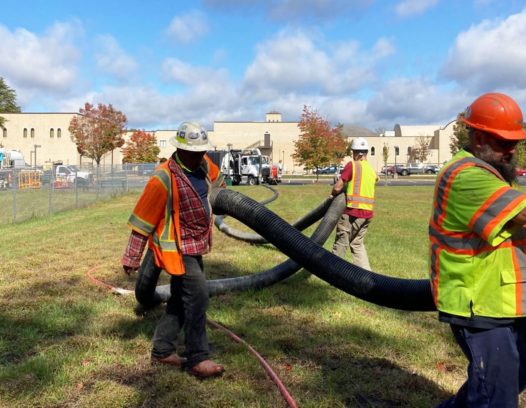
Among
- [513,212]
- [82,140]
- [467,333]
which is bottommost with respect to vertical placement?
[467,333]

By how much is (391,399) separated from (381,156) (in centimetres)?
7966

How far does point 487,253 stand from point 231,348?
2.58 m

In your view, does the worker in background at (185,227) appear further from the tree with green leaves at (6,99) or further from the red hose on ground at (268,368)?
the tree with green leaves at (6,99)

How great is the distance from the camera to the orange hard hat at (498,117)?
7.43ft

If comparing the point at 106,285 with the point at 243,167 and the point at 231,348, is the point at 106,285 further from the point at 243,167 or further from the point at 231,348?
the point at 243,167

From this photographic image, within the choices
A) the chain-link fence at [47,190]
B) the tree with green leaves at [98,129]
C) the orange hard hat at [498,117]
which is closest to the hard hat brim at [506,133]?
the orange hard hat at [498,117]

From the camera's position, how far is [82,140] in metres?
56.2

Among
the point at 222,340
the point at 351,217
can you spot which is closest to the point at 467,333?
the point at 222,340

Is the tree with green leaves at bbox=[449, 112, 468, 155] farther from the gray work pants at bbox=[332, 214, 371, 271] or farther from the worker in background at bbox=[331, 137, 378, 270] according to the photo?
the gray work pants at bbox=[332, 214, 371, 271]

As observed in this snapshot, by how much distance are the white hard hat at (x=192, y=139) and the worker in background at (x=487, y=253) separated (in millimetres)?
1785

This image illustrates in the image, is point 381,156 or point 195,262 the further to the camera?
point 381,156

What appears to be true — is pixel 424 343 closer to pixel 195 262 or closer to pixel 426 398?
pixel 426 398

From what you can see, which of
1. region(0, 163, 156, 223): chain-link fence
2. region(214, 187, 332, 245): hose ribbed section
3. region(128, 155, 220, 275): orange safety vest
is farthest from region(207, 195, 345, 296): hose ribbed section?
region(0, 163, 156, 223): chain-link fence

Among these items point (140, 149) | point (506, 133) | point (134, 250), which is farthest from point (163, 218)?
point (140, 149)
